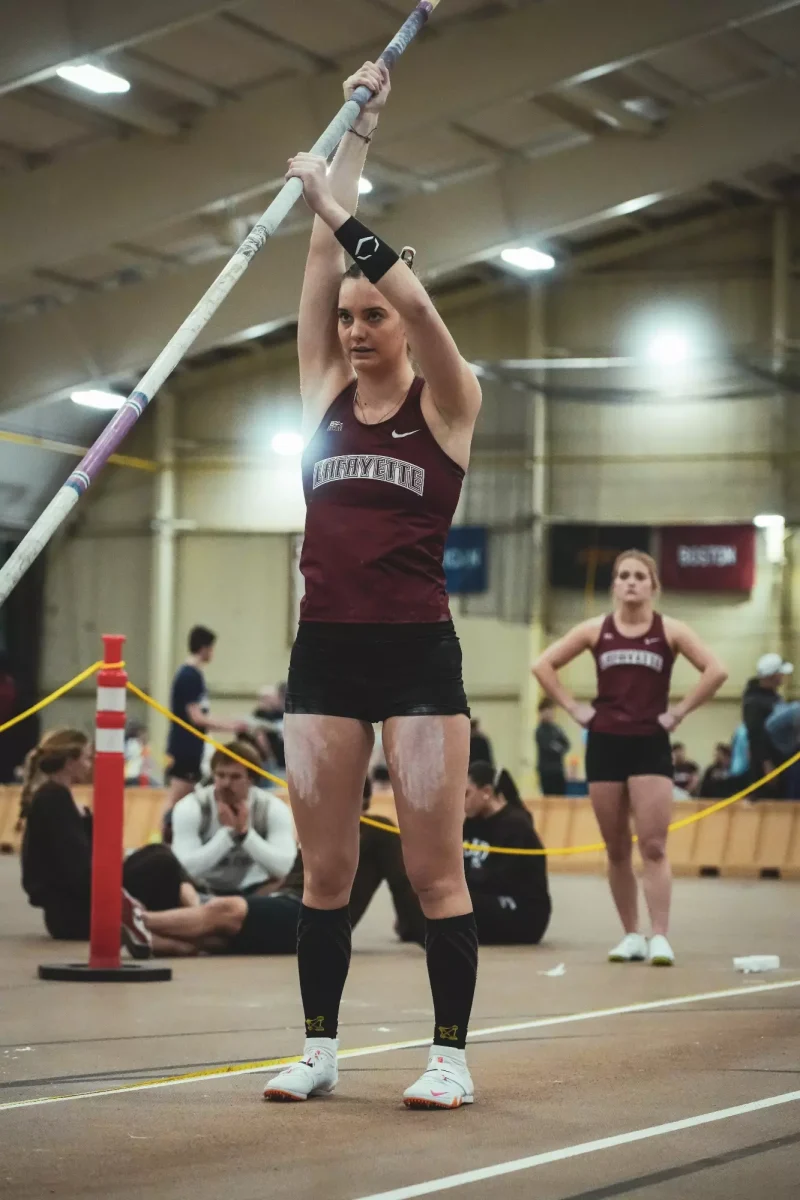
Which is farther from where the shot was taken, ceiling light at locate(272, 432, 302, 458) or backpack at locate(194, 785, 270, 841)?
ceiling light at locate(272, 432, 302, 458)

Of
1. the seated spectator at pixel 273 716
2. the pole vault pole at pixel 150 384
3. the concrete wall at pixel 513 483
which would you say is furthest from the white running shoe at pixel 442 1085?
the concrete wall at pixel 513 483

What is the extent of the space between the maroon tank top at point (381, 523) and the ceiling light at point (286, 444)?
22081 millimetres

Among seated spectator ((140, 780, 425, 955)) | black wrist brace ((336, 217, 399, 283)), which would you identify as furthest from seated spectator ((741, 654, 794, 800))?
black wrist brace ((336, 217, 399, 283))

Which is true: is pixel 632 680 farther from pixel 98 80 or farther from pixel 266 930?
pixel 98 80

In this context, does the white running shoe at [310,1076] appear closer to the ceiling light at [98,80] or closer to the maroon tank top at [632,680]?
the maroon tank top at [632,680]

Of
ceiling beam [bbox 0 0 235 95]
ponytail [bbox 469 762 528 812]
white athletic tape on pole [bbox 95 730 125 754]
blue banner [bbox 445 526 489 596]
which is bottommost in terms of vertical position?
ponytail [bbox 469 762 528 812]

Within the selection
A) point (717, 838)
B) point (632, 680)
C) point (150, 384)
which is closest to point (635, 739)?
point (632, 680)

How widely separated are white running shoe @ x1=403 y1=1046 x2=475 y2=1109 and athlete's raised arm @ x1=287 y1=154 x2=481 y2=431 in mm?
1411

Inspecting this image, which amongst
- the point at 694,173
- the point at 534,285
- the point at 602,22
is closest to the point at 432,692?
the point at 602,22

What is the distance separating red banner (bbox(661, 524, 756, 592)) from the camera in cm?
2239

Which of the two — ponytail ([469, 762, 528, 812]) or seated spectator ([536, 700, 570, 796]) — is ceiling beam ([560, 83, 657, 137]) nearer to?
seated spectator ([536, 700, 570, 796])

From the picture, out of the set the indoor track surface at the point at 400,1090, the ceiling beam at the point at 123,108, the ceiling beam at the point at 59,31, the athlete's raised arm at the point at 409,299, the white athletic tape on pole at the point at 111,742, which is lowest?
the indoor track surface at the point at 400,1090

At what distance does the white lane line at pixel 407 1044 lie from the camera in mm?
4102

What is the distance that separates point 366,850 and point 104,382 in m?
13.5
